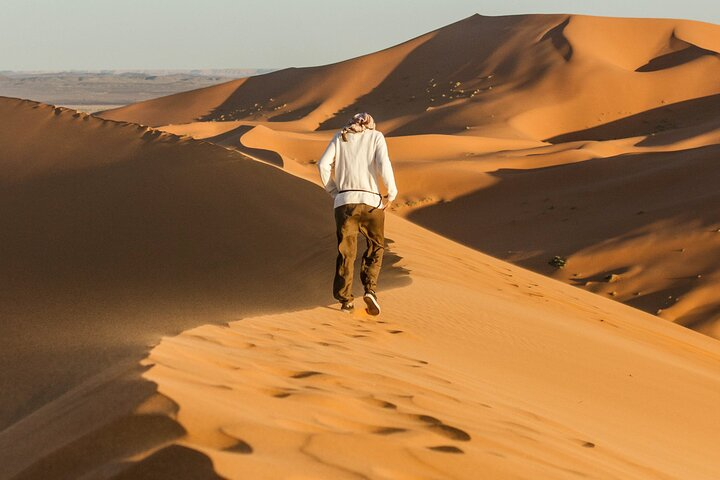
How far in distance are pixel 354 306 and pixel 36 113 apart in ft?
33.9

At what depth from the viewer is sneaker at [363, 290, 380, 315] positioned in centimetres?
757

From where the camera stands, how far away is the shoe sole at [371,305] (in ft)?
24.8

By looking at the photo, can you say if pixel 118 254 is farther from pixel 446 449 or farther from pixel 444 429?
pixel 446 449

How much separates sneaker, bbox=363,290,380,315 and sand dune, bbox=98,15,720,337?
325 inches

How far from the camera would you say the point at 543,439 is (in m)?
A: 4.71

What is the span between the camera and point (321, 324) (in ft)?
23.3

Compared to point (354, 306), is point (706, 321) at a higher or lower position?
lower

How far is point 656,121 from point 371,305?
1651 inches

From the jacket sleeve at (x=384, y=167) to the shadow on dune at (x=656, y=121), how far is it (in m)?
39.2

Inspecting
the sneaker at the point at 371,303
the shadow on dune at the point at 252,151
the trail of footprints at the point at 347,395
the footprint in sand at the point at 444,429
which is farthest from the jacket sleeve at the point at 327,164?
the shadow on dune at the point at 252,151

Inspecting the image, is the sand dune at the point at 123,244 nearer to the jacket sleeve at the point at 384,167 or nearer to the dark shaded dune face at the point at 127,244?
the dark shaded dune face at the point at 127,244

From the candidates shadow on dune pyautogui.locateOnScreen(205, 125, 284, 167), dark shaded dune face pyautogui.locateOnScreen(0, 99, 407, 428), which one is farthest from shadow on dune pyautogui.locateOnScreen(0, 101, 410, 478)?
shadow on dune pyautogui.locateOnScreen(205, 125, 284, 167)

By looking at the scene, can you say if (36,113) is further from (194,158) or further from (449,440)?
(449,440)

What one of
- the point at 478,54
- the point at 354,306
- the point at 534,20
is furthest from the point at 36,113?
the point at 534,20
